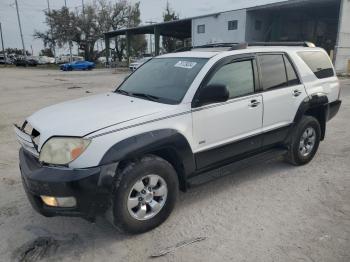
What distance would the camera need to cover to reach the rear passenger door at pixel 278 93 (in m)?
4.32

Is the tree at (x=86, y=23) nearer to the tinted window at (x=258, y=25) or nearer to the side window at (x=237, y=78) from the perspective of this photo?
the tinted window at (x=258, y=25)

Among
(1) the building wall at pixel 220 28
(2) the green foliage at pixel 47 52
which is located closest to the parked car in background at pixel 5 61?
(2) the green foliage at pixel 47 52

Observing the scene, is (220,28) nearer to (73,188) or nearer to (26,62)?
(26,62)

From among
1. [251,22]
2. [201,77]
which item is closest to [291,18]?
[251,22]

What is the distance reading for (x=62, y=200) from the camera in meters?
2.92

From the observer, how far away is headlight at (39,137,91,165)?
295 cm

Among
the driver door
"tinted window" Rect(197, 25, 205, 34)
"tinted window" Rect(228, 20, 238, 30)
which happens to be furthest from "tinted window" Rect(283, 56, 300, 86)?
"tinted window" Rect(197, 25, 205, 34)

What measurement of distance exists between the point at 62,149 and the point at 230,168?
196cm

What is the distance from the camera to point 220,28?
31094 millimetres

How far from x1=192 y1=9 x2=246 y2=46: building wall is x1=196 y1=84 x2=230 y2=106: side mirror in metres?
26.8

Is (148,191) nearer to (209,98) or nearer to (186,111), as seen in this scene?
(186,111)

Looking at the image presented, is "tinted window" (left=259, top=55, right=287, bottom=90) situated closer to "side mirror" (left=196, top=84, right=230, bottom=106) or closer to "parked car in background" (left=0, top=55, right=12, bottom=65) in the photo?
"side mirror" (left=196, top=84, right=230, bottom=106)

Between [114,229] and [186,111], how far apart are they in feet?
4.66

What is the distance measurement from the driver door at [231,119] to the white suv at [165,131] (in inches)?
0.5
